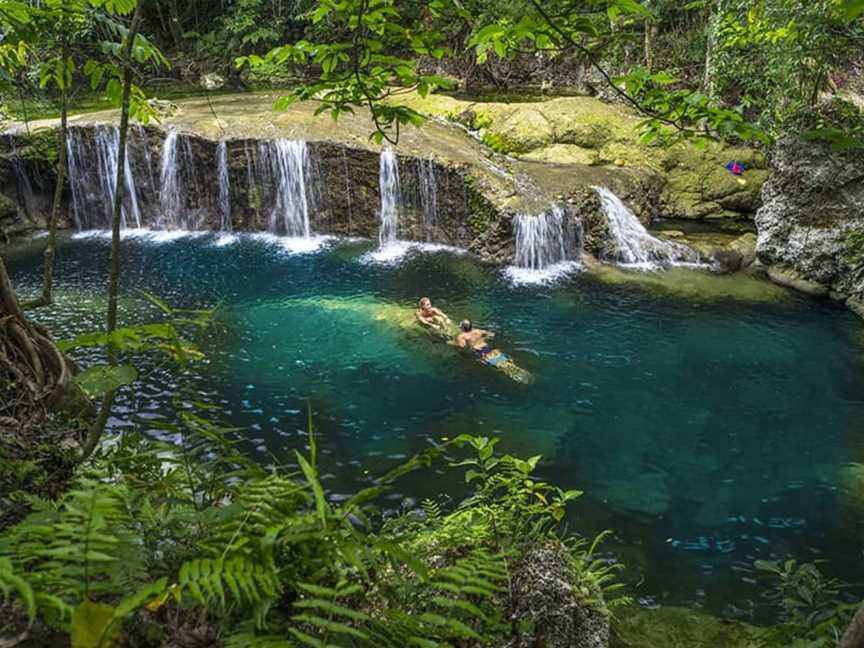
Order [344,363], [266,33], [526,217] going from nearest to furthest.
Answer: [344,363] < [526,217] < [266,33]

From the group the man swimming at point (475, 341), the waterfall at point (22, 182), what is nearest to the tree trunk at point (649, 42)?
the man swimming at point (475, 341)

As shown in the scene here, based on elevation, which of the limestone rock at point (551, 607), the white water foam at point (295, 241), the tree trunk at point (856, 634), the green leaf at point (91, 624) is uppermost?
the green leaf at point (91, 624)

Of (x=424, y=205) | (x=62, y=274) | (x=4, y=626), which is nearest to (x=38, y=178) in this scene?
(x=62, y=274)

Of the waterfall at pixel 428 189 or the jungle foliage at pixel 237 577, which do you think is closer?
the jungle foliage at pixel 237 577

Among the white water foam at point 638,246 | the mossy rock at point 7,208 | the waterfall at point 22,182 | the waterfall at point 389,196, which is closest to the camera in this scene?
the white water foam at point 638,246

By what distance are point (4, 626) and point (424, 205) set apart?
14.7m

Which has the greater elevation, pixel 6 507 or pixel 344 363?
pixel 6 507

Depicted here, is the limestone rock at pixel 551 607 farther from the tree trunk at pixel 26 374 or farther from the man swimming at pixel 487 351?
the man swimming at pixel 487 351

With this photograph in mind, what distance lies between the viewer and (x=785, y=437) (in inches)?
320

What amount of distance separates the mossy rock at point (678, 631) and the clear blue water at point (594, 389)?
119cm

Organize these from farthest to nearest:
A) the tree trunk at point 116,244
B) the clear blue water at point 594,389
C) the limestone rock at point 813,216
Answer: the limestone rock at point 813,216
the clear blue water at point 594,389
the tree trunk at point 116,244

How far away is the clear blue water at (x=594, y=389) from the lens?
651 centimetres

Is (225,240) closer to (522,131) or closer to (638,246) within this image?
(522,131)

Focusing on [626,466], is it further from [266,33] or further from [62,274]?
[266,33]
